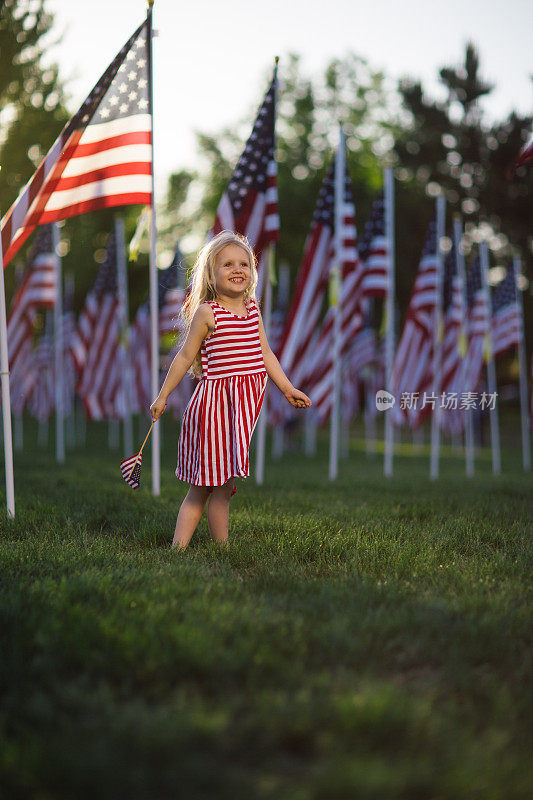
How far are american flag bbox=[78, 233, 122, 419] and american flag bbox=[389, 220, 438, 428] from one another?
233 inches

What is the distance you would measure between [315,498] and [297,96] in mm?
36026

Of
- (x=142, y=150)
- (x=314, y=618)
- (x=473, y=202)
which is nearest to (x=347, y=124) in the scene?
(x=473, y=202)

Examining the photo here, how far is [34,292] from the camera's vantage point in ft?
39.1

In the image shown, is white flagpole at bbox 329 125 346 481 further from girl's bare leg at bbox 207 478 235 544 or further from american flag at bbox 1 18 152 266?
girl's bare leg at bbox 207 478 235 544

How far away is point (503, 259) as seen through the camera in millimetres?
29734

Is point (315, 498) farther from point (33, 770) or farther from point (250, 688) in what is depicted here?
point (33, 770)

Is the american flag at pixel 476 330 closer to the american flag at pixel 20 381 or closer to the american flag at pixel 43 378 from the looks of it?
the american flag at pixel 20 381

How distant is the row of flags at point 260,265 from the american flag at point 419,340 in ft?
0.07

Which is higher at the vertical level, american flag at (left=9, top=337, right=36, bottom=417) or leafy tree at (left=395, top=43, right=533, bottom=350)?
leafy tree at (left=395, top=43, right=533, bottom=350)

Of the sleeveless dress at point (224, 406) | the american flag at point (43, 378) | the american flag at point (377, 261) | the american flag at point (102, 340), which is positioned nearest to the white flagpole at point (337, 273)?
the american flag at point (377, 261)

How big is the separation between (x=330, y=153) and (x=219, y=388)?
3543 centimetres

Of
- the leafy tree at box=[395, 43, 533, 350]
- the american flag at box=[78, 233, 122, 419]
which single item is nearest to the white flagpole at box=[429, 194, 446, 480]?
the american flag at box=[78, 233, 122, 419]

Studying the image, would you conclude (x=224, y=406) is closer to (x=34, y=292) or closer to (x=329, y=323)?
(x=329, y=323)

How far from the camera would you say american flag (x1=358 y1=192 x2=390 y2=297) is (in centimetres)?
1109
